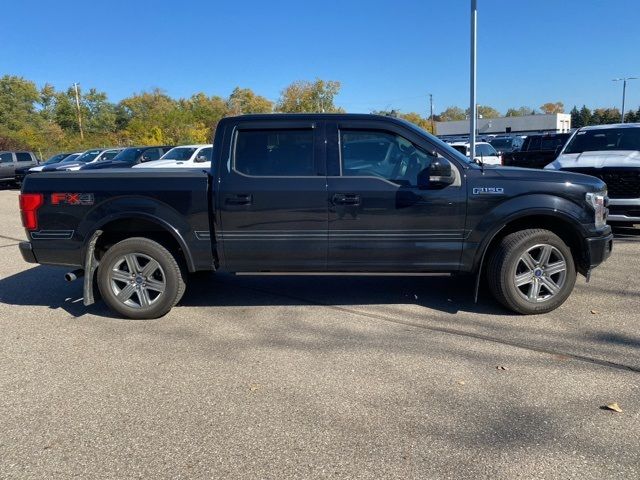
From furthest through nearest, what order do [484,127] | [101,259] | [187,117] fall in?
[484,127]
[187,117]
[101,259]

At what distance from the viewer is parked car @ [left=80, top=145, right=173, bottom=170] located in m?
20.3

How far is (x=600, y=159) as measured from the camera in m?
8.84

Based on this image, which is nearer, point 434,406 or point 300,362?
point 434,406

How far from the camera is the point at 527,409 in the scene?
10.5ft

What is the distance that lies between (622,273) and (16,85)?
258 ft

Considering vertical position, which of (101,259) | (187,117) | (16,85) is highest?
(16,85)

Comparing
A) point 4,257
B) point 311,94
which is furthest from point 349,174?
point 311,94

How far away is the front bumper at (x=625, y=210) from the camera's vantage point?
26.7 ft

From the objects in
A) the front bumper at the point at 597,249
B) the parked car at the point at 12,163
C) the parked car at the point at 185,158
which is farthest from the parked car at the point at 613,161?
the parked car at the point at 12,163

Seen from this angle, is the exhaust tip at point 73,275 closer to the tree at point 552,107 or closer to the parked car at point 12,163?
the parked car at point 12,163

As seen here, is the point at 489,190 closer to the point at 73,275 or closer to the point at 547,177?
the point at 547,177

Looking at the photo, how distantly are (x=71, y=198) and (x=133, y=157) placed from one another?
17746 millimetres

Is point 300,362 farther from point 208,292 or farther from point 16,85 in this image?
point 16,85

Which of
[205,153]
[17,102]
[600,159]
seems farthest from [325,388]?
[17,102]
